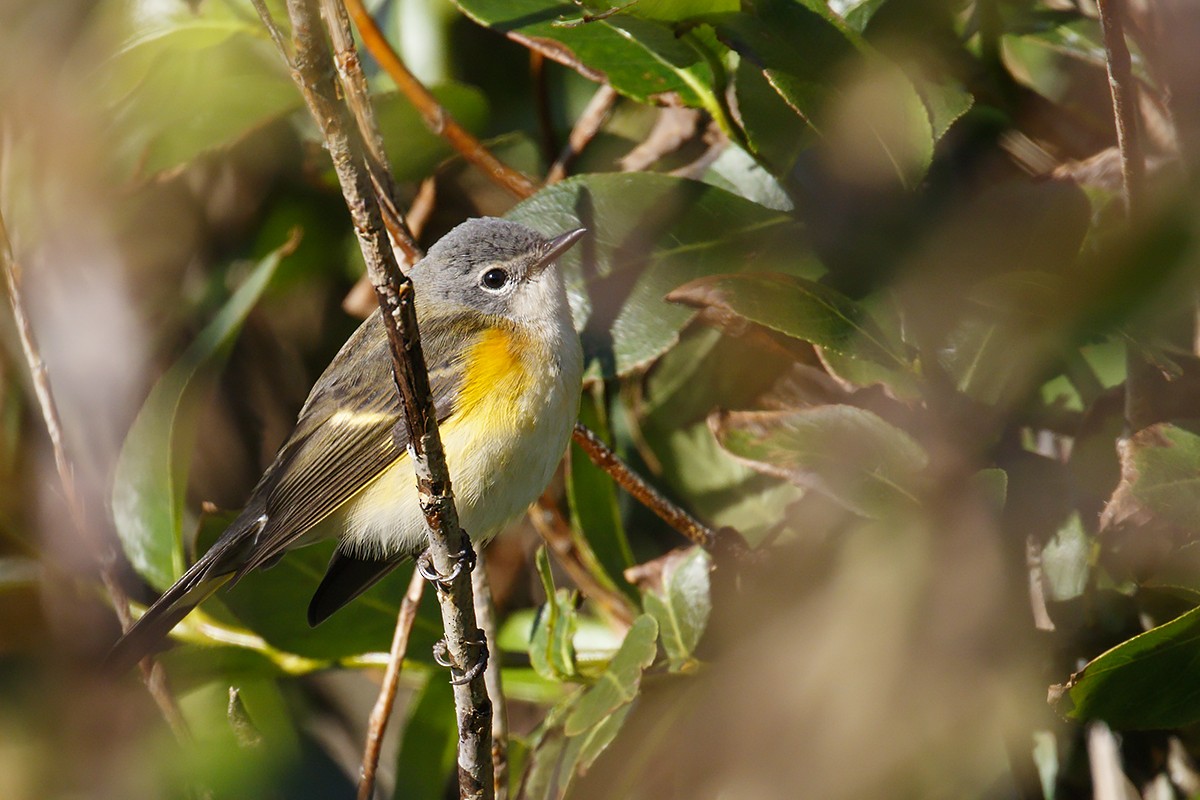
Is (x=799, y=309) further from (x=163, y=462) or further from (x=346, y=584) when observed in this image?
(x=163, y=462)

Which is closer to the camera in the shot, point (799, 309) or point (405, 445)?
point (799, 309)

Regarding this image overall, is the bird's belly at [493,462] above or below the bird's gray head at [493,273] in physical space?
below

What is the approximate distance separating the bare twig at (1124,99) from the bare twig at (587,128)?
1.10 meters

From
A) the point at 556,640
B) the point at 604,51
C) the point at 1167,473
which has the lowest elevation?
the point at 556,640

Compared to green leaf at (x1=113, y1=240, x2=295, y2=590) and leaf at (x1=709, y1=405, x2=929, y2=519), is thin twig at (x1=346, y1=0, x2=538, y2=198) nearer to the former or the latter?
green leaf at (x1=113, y1=240, x2=295, y2=590)

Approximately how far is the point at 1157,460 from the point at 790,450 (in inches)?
18.4

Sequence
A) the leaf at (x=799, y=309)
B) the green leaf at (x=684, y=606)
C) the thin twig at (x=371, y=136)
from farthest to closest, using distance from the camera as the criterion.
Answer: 1. the green leaf at (x=684, y=606)
2. the thin twig at (x=371, y=136)
3. the leaf at (x=799, y=309)

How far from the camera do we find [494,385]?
1.91 metres

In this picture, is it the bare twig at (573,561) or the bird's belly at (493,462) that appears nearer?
the bird's belly at (493,462)

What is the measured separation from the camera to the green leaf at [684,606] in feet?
6.00

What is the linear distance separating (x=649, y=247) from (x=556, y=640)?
67 centimetres

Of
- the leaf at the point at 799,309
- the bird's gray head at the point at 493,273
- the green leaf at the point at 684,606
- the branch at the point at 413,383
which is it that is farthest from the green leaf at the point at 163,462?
the leaf at the point at 799,309

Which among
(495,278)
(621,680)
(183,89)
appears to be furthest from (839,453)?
(183,89)

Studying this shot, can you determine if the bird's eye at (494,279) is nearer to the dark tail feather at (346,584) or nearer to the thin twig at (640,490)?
the thin twig at (640,490)
